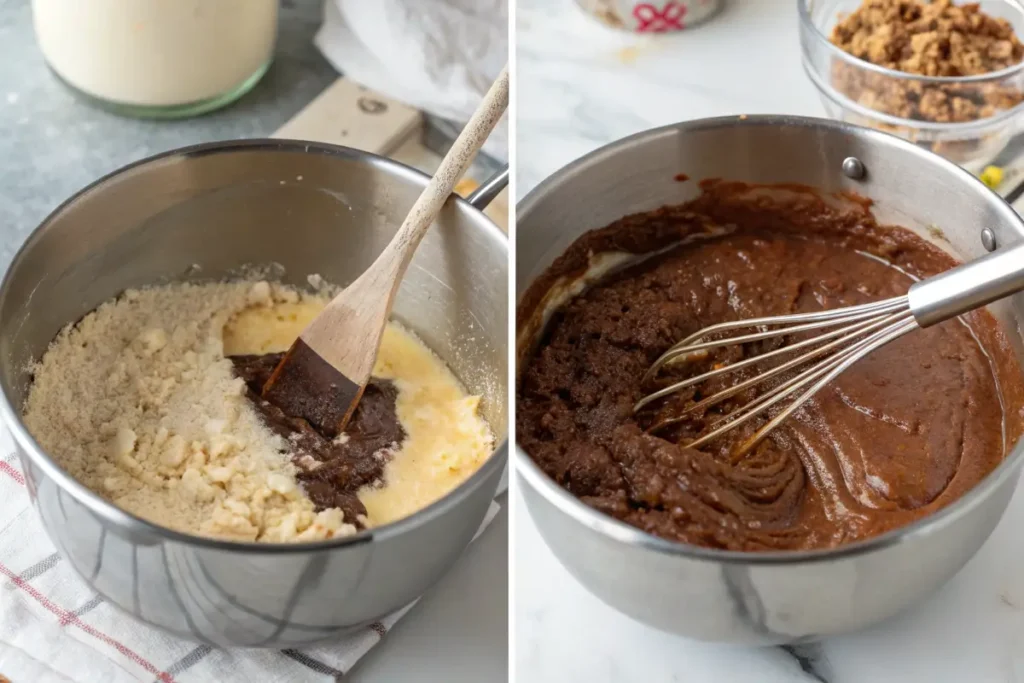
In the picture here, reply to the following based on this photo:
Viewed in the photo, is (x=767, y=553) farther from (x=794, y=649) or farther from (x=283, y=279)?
(x=283, y=279)

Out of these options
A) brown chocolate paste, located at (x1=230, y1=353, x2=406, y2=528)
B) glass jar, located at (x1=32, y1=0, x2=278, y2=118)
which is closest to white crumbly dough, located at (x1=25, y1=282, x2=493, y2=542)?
brown chocolate paste, located at (x1=230, y1=353, x2=406, y2=528)

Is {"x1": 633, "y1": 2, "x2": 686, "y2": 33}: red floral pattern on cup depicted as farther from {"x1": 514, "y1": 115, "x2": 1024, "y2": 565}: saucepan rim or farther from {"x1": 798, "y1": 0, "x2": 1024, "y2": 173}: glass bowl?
{"x1": 514, "y1": 115, "x2": 1024, "y2": 565}: saucepan rim

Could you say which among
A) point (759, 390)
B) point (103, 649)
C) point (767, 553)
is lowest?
point (103, 649)

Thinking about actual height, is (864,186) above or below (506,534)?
above

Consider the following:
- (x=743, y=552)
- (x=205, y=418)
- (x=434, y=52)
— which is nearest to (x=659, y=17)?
(x=434, y=52)

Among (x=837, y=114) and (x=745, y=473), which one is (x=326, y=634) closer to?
(x=745, y=473)

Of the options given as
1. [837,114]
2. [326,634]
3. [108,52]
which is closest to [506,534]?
[326,634]
